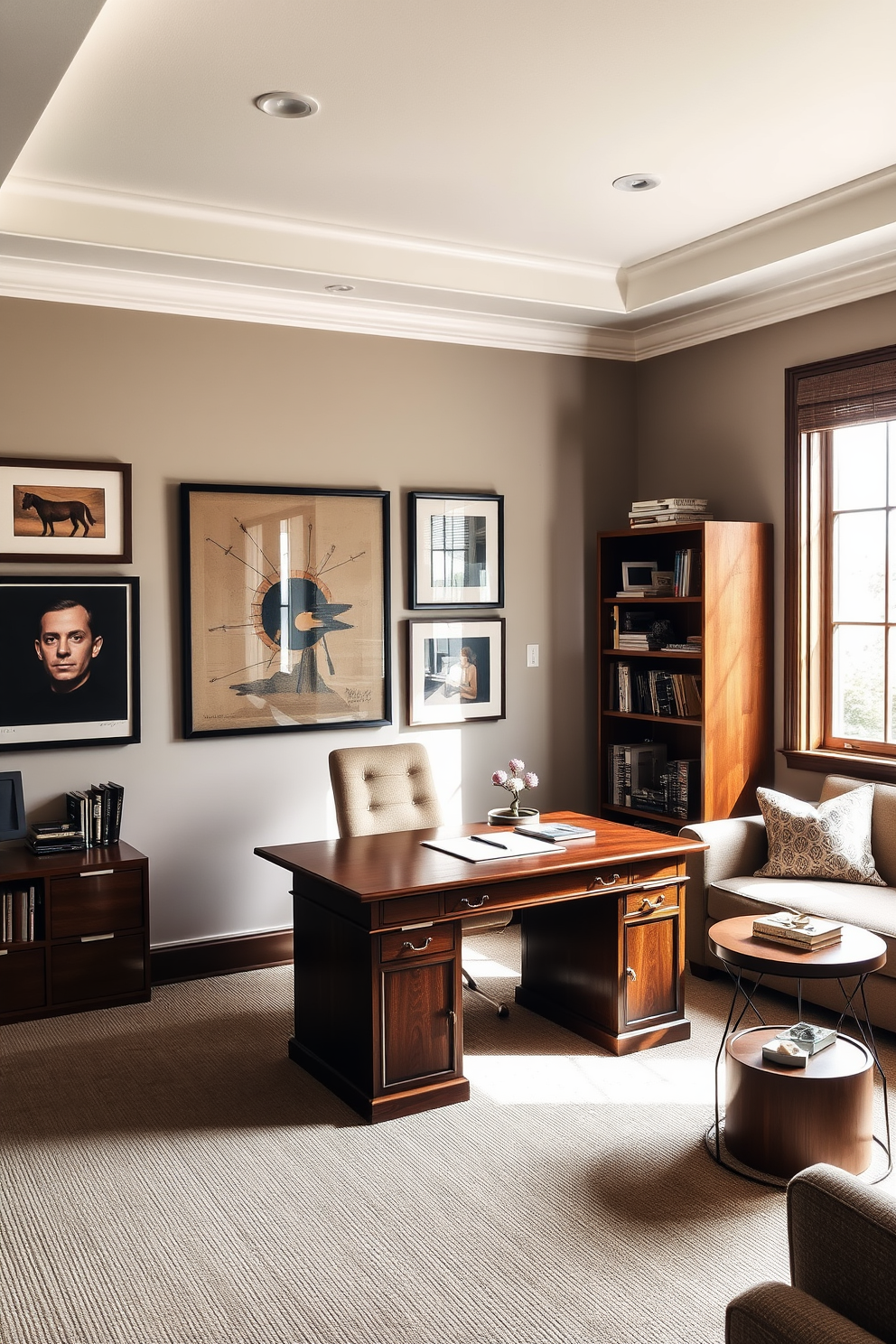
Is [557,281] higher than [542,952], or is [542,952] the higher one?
[557,281]

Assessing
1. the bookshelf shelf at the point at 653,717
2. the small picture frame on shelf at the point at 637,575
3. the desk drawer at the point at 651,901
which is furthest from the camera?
the small picture frame on shelf at the point at 637,575

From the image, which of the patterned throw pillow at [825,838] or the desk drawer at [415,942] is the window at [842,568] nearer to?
the patterned throw pillow at [825,838]

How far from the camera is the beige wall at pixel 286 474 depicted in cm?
440

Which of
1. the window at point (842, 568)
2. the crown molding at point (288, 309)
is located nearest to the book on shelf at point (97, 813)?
the crown molding at point (288, 309)

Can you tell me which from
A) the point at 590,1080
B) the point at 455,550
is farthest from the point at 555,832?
the point at 455,550

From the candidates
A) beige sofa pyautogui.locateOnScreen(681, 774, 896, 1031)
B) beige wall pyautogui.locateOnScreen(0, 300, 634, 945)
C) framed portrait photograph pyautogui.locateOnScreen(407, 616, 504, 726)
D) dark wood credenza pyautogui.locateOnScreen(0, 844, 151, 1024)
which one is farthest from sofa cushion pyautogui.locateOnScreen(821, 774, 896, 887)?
dark wood credenza pyautogui.locateOnScreen(0, 844, 151, 1024)

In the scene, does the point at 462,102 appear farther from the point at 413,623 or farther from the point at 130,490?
the point at 413,623

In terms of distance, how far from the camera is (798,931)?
123 inches

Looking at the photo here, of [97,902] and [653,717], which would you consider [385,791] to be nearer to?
[97,902]

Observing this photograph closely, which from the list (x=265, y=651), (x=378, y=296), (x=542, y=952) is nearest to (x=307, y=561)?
(x=265, y=651)

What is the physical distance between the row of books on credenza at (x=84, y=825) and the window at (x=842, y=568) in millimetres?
2870

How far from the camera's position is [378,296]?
15.7ft

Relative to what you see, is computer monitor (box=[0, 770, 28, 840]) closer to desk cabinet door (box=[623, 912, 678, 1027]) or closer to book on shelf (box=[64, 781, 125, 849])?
book on shelf (box=[64, 781, 125, 849])

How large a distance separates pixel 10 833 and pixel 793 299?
12.5 ft
